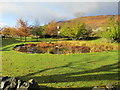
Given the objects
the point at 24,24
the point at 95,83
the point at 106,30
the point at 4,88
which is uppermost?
the point at 24,24

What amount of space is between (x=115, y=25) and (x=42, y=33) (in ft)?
77.4

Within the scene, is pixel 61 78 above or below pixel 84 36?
below

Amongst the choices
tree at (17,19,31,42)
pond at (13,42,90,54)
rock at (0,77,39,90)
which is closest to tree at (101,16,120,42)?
pond at (13,42,90,54)

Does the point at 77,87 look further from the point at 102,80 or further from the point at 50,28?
the point at 50,28

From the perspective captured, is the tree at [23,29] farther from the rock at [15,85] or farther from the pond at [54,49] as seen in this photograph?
the rock at [15,85]

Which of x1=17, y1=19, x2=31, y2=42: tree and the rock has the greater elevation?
x1=17, y1=19, x2=31, y2=42: tree

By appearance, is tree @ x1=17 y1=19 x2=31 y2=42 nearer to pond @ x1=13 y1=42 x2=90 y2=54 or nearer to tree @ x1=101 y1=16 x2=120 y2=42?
pond @ x1=13 y1=42 x2=90 y2=54

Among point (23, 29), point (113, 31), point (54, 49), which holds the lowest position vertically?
point (54, 49)

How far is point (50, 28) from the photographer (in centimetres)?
3881

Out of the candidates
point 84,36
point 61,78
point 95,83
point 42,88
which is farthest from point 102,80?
point 84,36

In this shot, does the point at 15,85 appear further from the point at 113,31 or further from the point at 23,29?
the point at 23,29

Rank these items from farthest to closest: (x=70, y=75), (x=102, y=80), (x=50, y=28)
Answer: (x=50, y=28), (x=70, y=75), (x=102, y=80)

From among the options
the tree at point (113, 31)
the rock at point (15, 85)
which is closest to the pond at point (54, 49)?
the tree at point (113, 31)

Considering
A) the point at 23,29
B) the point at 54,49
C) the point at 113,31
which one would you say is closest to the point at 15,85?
the point at 54,49
